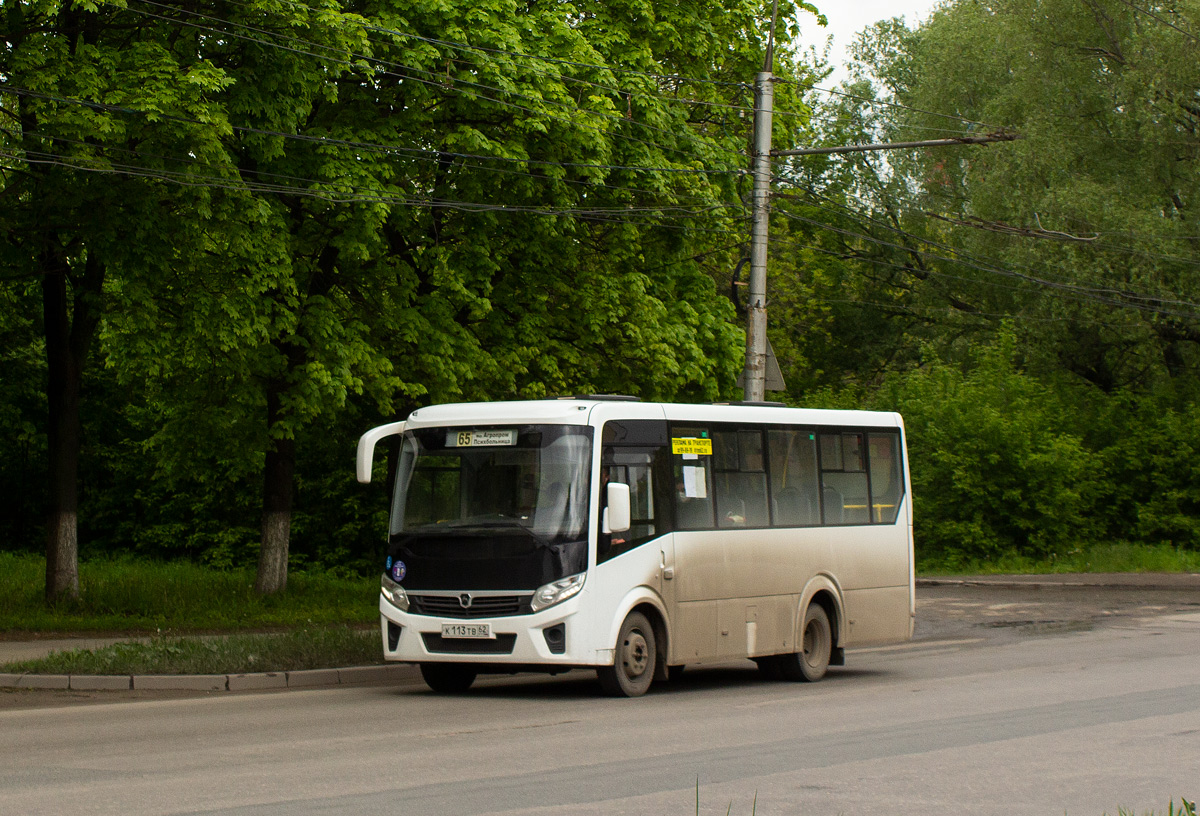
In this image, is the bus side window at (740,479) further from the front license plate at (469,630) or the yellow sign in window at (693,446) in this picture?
the front license plate at (469,630)

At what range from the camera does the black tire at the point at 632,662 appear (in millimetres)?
13234

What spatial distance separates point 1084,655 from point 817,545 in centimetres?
407

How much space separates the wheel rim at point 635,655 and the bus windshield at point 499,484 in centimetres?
111

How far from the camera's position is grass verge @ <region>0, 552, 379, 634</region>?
19.7 meters

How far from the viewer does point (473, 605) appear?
522 inches

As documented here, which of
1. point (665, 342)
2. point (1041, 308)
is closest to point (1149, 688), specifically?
point (665, 342)

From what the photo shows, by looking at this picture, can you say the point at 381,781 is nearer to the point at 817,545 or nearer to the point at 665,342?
the point at 817,545

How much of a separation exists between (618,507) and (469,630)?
5.67 ft

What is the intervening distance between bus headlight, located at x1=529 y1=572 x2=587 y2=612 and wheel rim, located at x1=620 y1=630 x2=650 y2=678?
803 millimetres

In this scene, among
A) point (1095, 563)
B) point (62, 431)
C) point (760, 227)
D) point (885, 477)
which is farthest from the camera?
point (1095, 563)

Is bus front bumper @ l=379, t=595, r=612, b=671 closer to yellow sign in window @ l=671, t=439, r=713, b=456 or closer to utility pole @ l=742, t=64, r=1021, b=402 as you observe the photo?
yellow sign in window @ l=671, t=439, r=713, b=456

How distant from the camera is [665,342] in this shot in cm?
2616

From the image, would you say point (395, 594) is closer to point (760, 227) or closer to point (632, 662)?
point (632, 662)

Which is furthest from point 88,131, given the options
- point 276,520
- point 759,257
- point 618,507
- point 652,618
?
point 276,520
